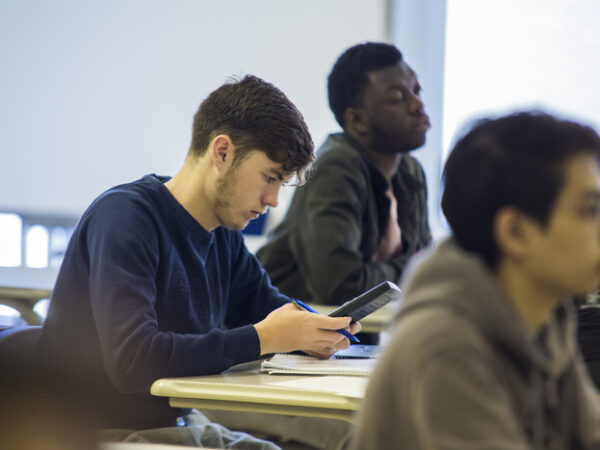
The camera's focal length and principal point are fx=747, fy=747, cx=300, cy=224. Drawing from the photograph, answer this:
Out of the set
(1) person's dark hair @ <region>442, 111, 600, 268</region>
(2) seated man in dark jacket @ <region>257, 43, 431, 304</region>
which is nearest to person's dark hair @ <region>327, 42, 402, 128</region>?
(2) seated man in dark jacket @ <region>257, 43, 431, 304</region>

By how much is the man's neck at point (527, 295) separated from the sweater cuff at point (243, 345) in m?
0.80

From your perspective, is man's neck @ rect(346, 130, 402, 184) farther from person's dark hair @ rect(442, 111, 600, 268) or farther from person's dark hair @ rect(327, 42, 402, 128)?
person's dark hair @ rect(442, 111, 600, 268)

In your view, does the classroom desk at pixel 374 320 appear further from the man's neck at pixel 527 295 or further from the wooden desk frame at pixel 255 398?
the man's neck at pixel 527 295

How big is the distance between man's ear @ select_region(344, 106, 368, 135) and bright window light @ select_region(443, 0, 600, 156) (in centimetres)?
121

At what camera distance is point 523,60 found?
3.73 metres

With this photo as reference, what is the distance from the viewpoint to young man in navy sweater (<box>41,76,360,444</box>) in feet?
4.70

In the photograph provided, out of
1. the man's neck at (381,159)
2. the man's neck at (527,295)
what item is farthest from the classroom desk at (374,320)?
the man's neck at (527,295)

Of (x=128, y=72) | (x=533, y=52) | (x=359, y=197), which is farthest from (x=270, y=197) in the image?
(x=128, y=72)

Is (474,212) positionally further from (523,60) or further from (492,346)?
(523,60)

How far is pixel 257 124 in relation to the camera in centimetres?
165

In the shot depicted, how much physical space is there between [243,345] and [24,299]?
1483 millimetres

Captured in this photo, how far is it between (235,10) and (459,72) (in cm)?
124

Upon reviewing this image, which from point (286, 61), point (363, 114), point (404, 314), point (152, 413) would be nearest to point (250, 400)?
point (152, 413)

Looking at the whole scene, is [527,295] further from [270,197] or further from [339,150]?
[339,150]
